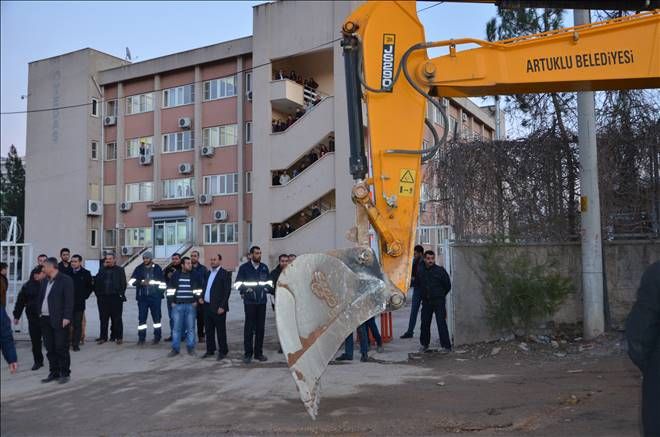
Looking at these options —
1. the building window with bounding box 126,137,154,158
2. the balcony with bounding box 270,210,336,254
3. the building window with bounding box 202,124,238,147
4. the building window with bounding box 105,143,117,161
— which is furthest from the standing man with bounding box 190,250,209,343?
the building window with bounding box 105,143,117,161

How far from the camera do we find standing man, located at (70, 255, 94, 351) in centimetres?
1213

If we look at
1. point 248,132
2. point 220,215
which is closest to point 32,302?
point 220,215

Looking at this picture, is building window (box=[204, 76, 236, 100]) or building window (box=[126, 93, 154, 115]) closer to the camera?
building window (box=[204, 76, 236, 100])

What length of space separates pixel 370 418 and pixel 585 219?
6.33m

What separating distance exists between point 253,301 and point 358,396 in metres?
3.45

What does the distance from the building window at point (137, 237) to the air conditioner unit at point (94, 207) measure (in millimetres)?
2185

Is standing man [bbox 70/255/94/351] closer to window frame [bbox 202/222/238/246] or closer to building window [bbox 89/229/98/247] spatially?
window frame [bbox 202/222/238/246]

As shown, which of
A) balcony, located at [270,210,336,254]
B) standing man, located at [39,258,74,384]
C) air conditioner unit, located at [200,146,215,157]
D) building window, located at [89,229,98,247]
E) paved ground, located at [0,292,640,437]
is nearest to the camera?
paved ground, located at [0,292,640,437]

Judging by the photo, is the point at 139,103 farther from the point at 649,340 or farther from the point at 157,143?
the point at 649,340

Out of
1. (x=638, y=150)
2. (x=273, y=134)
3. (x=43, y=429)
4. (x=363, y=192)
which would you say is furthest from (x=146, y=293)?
(x=273, y=134)

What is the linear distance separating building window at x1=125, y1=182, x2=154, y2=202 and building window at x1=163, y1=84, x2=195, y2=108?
523 cm

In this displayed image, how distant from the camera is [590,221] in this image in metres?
11.0

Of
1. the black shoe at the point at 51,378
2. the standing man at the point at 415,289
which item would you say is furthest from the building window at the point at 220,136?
the black shoe at the point at 51,378

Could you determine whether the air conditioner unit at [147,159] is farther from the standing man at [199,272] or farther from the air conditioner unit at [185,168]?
the standing man at [199,272]
